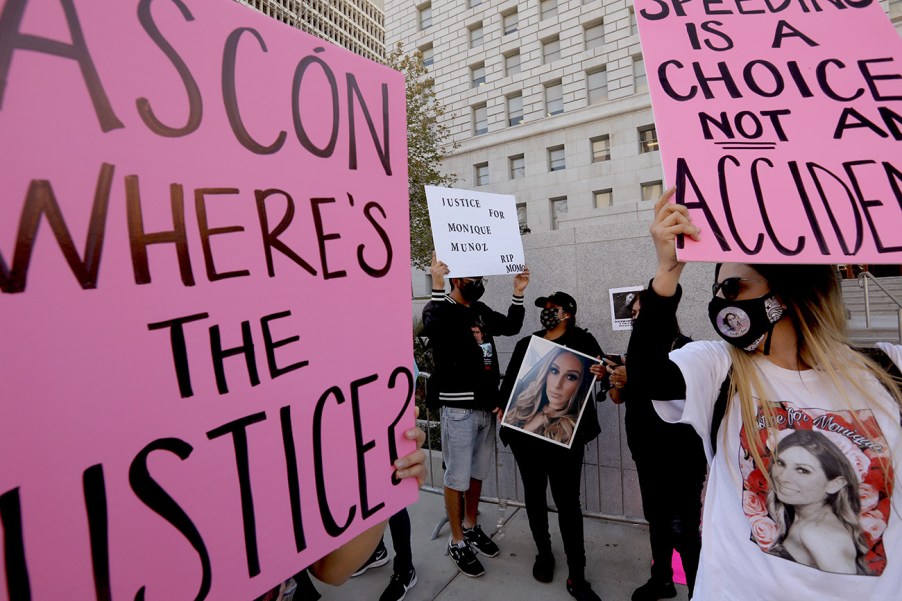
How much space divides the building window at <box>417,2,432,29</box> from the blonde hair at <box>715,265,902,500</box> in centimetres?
3315

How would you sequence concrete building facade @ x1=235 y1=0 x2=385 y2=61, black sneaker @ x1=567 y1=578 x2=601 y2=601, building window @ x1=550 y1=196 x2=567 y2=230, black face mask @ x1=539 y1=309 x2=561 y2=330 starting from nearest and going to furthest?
black sneaker @ x1=567 y1=578 x2=601 y2=601 → black face mask @ x1=539 y1=309 x2=561 y2=330 → building window @ x1=550 y1=196 x2=567 y2=230 → concrete building facade @ x1=235 y1=0 x2=385 y2=61

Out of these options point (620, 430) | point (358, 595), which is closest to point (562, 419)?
point (620, 430)

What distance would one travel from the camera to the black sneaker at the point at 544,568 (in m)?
3.35

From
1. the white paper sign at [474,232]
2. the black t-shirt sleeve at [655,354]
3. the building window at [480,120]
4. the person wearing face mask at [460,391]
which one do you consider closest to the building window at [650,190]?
the building window at [480,120]

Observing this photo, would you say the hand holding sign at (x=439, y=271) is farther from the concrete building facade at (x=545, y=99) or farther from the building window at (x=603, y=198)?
the building window at (x=603, y=198)

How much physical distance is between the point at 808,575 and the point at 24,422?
1.81 m

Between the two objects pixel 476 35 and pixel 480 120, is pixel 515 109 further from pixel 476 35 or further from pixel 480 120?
pixel 476 35

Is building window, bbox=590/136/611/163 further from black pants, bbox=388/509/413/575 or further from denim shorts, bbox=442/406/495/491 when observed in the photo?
black pants, bbox=388/509/413/575

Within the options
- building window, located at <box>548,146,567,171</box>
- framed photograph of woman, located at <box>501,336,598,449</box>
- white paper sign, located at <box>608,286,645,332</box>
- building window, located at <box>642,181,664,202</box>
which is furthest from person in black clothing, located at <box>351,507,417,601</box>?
building window, located at <box>548,146,567,171</box>

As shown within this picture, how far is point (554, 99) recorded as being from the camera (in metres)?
26.2

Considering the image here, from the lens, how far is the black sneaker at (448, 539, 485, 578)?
11.4 feet

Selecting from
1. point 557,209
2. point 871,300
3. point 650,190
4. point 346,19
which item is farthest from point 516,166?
point 346,19

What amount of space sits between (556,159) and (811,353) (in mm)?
26319

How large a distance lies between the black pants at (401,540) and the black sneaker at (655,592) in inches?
61.2
